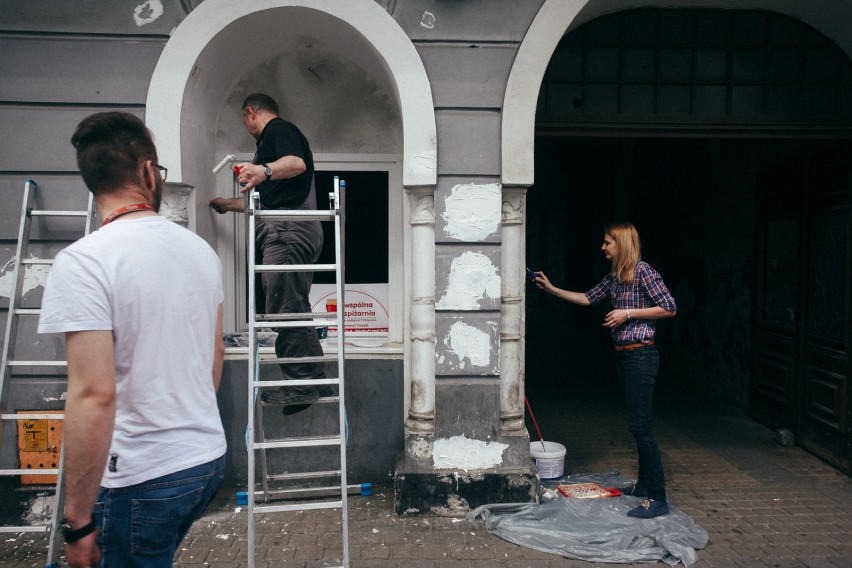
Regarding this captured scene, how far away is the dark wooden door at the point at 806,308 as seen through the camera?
5.18 m

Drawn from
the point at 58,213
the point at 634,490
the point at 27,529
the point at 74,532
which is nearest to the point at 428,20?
the point at 58,213

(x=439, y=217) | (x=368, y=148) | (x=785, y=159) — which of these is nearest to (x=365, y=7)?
(x=368, y=148)

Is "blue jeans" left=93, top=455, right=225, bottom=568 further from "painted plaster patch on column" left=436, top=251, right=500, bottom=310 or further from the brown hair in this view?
"painted plaster patch on column" left=436, top=251, right=500, bottom=310

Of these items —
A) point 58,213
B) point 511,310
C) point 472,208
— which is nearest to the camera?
point 58,213

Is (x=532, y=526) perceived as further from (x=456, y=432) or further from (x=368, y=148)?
(x=368, y=148)

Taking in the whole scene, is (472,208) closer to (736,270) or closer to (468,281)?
(468,281)

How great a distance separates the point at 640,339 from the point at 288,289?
2.29 m

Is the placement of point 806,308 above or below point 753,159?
below

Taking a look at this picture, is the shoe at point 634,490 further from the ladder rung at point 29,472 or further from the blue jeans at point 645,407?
the ladder rung at point 29,472

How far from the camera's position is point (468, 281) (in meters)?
4.43

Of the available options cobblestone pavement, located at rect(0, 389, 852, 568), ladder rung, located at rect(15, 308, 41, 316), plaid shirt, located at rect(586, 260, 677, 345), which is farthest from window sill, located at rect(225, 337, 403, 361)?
plaid shirt, located at rect(586, 260, 677, 345)

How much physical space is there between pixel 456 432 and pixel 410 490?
1.58 feet

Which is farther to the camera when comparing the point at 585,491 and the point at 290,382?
the point at 585,491

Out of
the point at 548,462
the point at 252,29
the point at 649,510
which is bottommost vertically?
the point at 649,510
